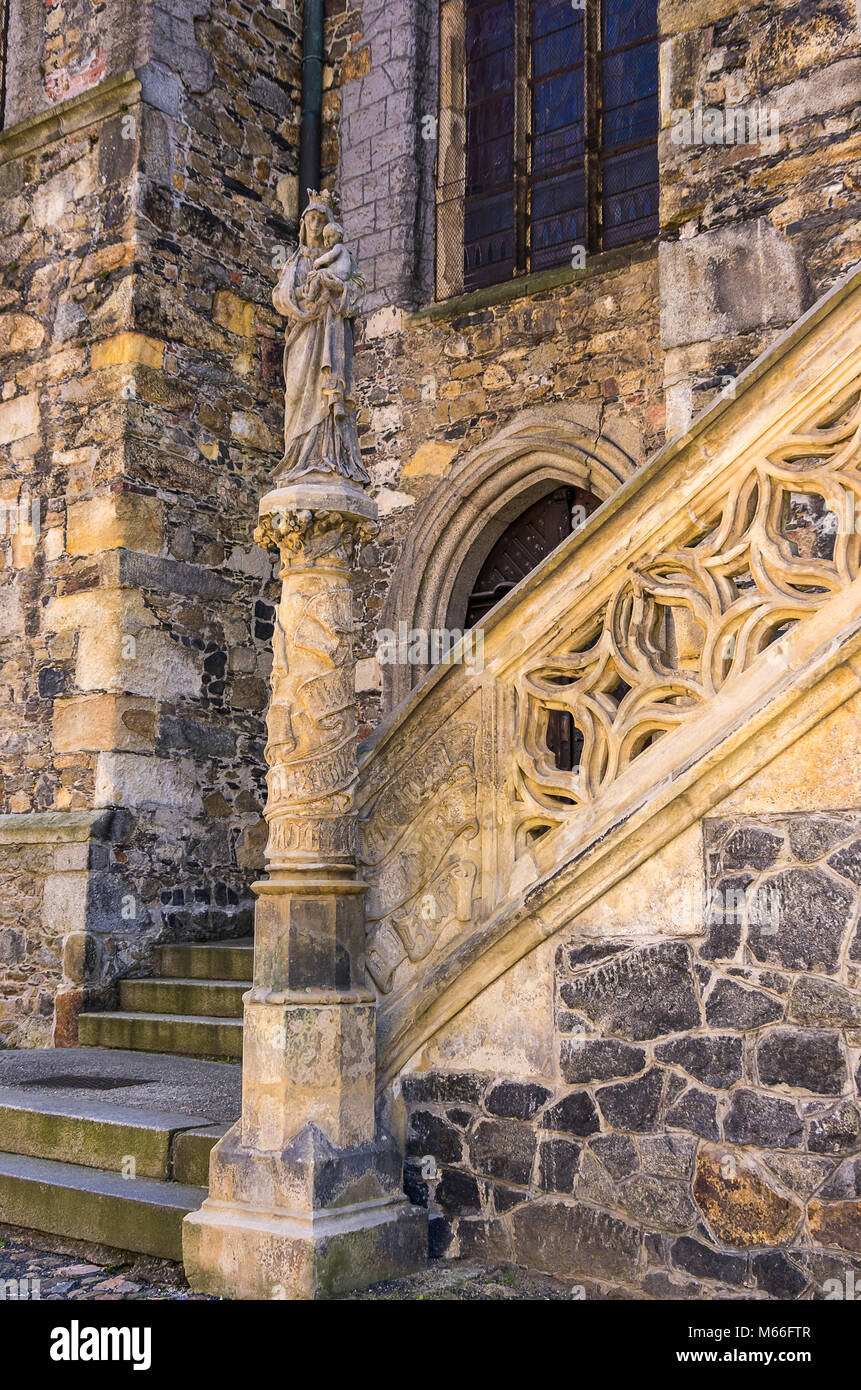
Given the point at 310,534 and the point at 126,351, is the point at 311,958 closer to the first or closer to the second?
the point at 310,534

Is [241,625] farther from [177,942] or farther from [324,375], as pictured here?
[324,375]

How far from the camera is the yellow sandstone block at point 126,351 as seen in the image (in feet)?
28.0

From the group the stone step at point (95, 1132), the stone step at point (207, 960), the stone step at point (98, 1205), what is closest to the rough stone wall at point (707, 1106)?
the stone step at point (98, 1205)

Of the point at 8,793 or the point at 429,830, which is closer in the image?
the point at 429,830

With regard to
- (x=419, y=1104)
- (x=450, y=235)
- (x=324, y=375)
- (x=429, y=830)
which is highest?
(x=450, y=235)

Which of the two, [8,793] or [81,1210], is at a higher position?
[8,793]

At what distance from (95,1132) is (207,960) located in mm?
2659

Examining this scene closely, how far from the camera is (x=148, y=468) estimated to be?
8.53 m

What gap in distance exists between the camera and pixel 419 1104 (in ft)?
14.7

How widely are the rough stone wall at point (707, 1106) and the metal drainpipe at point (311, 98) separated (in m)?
7.23

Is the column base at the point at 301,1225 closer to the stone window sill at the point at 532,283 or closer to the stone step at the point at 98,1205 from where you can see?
the stone step at the point at 98,1205

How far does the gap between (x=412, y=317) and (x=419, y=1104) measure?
6.19 m

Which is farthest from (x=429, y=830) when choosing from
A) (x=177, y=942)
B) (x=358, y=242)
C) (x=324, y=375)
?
(x=358, y=242)
